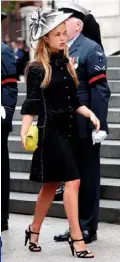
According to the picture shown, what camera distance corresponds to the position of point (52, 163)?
18.8 feet

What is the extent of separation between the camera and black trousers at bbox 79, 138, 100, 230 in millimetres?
6188

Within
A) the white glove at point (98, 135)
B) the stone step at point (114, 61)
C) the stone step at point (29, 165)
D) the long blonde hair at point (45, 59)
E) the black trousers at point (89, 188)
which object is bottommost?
the stone step at point (29, 165)

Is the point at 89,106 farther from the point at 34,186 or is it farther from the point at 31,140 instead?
the point at 34,186

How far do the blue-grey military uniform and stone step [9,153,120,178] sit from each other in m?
1.46

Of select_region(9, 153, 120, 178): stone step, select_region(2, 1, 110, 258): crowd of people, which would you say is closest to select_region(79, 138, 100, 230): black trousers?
select_region(2, 1, 110, 258): crowd of people

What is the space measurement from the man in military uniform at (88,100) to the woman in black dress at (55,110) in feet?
0.95

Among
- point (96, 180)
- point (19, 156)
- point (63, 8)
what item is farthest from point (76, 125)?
point (19, 156)

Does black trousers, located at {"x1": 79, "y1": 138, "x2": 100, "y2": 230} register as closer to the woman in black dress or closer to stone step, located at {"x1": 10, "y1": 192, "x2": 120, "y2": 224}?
the woman in black dress

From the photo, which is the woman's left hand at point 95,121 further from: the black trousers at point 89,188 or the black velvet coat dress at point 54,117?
the black trousers at point 89,188

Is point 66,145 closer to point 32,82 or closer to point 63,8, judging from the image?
point 32,82

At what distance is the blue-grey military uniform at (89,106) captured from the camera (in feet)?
19.8

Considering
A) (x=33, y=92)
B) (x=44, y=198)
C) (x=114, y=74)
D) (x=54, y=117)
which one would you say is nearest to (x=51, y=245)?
(x=44, y=198)

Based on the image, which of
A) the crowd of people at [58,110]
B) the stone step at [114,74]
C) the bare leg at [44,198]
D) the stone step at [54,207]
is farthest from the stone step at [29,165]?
the stone step at [114,74]

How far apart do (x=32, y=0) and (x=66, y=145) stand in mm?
37589
